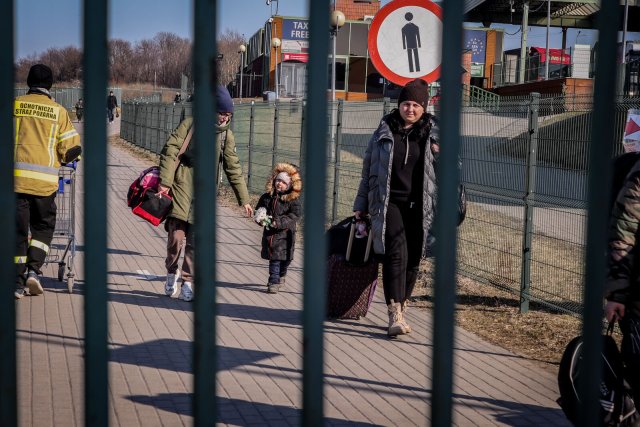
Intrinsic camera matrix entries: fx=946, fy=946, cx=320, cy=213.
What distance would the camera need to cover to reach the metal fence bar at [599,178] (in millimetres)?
1533

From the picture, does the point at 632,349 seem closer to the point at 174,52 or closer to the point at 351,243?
the point at 174,52

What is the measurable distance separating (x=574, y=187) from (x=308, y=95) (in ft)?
20.7

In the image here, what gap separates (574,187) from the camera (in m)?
7.41

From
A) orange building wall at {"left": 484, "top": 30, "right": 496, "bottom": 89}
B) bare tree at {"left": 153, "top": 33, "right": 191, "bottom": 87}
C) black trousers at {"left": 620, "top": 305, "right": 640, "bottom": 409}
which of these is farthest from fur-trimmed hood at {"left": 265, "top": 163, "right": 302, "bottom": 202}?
orange building wall at {"left": 484, "top": 30, "right": 496, "bottom": 89}

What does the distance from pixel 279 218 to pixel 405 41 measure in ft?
7.93

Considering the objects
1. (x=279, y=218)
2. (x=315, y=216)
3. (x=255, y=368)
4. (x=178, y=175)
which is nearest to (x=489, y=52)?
(x=279, y=218)

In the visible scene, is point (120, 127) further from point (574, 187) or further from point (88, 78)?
point (88, 78)

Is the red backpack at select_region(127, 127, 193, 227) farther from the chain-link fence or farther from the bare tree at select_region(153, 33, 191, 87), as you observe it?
the bare tree at select_region(153, 33, 191, 87)

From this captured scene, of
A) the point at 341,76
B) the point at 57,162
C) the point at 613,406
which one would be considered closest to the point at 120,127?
the point at 341,76

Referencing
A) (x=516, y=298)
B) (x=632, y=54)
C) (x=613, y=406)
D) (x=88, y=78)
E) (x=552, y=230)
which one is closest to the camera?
(x=88, y=78)

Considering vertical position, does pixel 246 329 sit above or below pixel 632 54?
below

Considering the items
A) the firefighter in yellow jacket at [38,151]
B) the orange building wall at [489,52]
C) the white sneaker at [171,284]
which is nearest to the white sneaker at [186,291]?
the white sneaker at [171,284]

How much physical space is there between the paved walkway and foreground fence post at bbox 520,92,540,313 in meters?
0.91

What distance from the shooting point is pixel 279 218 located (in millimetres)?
9047
